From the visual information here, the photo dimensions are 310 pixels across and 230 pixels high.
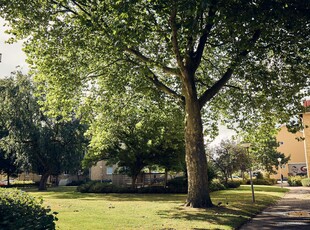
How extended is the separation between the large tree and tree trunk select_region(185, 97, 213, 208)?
0.05 metres

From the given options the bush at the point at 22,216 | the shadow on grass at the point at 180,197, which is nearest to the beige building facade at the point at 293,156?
the shadow on grass at the point at 180,197

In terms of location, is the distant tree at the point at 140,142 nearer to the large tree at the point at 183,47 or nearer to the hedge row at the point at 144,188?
the hedge row at the point at 144,188

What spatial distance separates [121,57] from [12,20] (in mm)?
5625

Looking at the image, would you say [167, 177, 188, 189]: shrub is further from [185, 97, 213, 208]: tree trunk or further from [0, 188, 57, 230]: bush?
[0, 188, 57, 230]: bush

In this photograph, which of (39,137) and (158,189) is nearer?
(158,189)

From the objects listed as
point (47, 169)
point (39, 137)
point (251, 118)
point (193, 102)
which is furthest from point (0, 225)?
point (47, 169)

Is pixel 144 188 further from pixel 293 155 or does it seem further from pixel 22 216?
pixel 293 155

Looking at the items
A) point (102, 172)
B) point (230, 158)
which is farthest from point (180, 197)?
point (102, 172)

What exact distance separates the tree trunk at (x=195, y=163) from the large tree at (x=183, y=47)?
0.16 ft

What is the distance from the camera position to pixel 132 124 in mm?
27234

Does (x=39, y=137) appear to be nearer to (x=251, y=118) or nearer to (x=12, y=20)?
(x=12, y=20)

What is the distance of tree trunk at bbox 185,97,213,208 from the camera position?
14.3 metres

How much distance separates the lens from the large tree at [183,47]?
421 inches

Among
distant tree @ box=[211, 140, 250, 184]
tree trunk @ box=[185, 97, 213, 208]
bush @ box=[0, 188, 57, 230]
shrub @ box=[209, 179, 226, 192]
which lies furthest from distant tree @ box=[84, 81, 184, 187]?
bush @ box=[0, 188, 57, 230]
